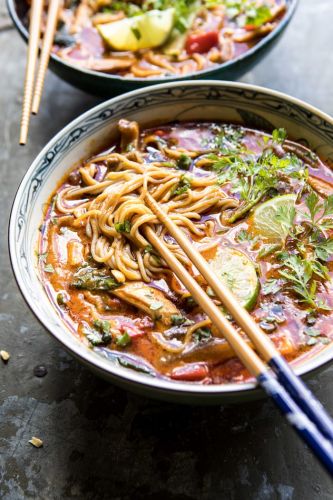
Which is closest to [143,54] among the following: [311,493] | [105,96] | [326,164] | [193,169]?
[105,96]

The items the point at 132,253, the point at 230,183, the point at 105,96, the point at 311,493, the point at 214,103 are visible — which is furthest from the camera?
the point at 105,96

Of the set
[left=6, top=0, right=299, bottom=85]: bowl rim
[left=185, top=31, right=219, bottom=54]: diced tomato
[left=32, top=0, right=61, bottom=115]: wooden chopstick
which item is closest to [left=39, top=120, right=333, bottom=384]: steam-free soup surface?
[left=6, top=0, right=299, bottom=85]: bowl rim

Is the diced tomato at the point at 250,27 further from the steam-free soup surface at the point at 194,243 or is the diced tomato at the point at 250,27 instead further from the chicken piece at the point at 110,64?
the steam-free soup surface at the point at 194,243

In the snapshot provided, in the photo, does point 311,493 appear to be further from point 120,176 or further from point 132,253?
point 120,176

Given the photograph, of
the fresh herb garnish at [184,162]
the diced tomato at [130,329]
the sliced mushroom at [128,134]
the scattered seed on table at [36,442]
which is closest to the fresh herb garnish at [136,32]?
the sliced mushroom at [128,134]

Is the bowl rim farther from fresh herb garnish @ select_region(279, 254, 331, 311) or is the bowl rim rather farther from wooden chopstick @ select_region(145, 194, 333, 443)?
fresh herb garnish @ select_region(279, 254, 331, 311)
